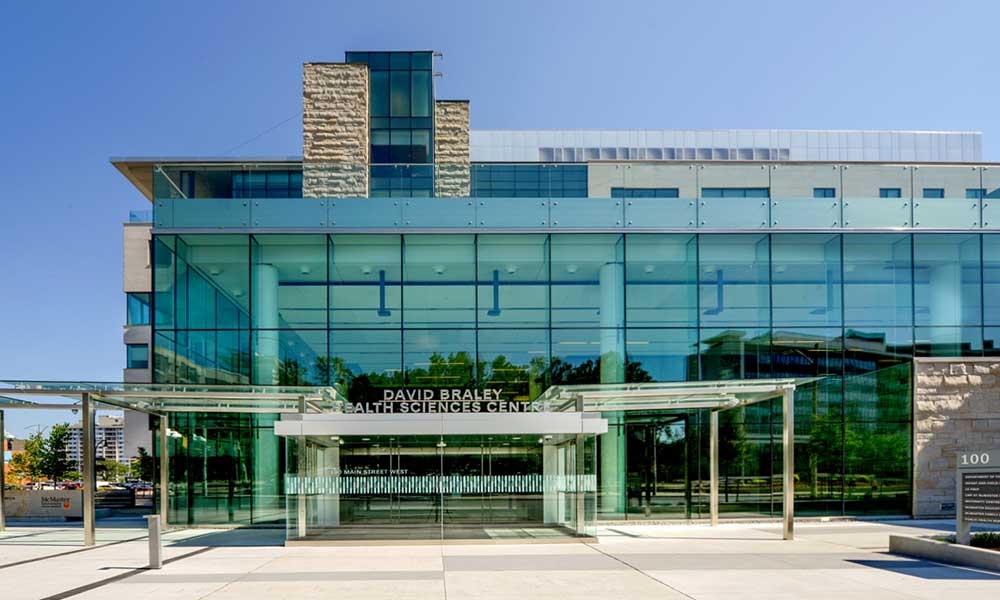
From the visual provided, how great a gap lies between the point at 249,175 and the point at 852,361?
19.8 m

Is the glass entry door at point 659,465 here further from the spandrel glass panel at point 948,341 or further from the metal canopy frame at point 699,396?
the spandrel glass panel at point 948,341

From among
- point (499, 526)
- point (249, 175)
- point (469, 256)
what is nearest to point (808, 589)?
point (499, 526)

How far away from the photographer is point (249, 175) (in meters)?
28.7

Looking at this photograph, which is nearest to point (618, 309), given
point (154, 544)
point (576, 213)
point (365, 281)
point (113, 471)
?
Result: point (576, 213)

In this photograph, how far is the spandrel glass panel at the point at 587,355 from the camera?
27.7 m

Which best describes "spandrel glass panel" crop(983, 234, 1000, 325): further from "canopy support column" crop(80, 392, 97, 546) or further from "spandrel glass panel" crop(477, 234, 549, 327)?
"canopy support column" crop(80, 392, 97, 546)

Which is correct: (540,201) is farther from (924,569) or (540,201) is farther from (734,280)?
(924,569)

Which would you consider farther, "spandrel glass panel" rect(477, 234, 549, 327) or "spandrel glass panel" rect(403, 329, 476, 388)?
"spandrel glass panel" rect(477, 234, 549, 327)

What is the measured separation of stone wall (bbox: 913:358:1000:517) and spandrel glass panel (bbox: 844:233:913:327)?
2023 mm

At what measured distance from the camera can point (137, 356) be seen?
55.2 meters

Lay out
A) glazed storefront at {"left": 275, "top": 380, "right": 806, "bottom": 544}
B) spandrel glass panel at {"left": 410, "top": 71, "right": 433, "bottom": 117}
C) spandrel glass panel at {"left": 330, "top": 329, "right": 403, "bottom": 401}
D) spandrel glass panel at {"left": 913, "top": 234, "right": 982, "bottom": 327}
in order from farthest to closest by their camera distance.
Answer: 1. spandrel glass panel at {"left": 410, "top": 71, "right": 433, "bottom": 117}
2. spandrel glass panel at {"left": 913, "top": 234, "right": 982, "bottom": 327}
3. spandrel glass panel at {"left": 330, "top": 329, "right": 403, "bottom": 401}
4. glazed storefront at {"left": 275, "top": 380, "right": 806, "bottom": 544}

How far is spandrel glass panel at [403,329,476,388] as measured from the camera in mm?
27641

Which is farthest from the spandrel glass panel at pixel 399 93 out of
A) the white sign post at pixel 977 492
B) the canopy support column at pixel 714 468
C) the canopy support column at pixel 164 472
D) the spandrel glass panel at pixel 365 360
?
the white sign post at pixel 977 492

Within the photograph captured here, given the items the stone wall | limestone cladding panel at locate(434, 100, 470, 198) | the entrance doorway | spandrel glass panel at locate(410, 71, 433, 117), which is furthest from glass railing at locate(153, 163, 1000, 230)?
the entrance doorway
